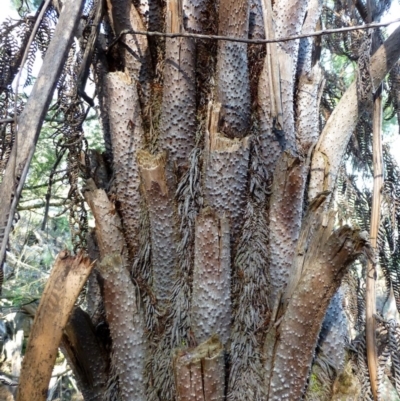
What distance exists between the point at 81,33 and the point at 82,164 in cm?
55

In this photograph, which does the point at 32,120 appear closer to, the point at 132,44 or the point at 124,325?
the point at 124,325

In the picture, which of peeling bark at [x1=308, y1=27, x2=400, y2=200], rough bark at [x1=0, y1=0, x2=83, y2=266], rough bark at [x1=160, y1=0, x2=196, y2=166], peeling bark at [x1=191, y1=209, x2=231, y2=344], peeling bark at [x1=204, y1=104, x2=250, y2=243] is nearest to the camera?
rough bark at [x1=0, y1=0, x2=83, y2=266]

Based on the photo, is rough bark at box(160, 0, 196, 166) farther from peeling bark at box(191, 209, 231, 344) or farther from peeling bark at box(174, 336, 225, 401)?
peeling bark at box(174, 336, 225, 401)

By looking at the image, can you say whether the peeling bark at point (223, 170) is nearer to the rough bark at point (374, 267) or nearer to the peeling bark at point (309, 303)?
the peeling bark at point (309, 303)

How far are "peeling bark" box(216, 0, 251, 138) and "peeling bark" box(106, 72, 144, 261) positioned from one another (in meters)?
0.36

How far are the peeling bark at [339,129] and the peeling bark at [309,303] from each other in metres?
0.49

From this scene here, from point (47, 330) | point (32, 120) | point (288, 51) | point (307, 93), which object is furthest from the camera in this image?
point (307, 93)

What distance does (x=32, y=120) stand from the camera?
1.01m

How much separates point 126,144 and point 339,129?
2.97 feet

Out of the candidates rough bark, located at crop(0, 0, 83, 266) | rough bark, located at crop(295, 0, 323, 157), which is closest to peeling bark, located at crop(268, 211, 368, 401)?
rough bark, located at crop(295, 0, 323, 157)

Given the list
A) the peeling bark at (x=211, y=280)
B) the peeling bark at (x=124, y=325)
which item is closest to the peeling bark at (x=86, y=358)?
the peeling bark at (x=124, y=325)

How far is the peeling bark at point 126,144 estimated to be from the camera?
1716 millimetres

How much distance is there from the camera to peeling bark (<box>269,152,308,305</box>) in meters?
1.58

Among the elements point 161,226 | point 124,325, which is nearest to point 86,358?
point 124,325
